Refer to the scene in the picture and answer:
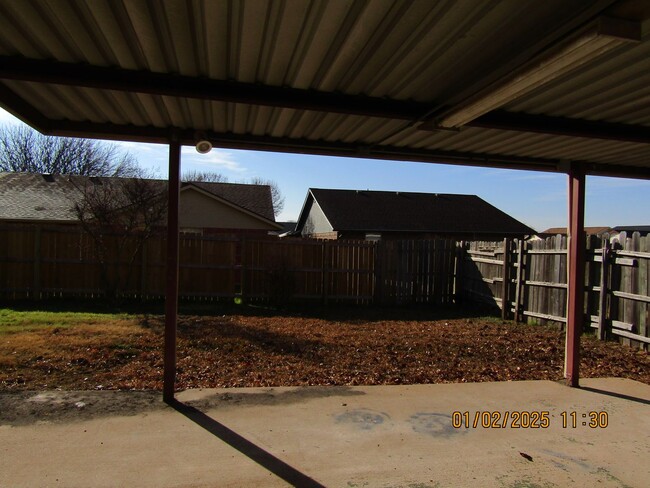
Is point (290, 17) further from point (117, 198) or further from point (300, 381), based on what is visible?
point (117, 198)

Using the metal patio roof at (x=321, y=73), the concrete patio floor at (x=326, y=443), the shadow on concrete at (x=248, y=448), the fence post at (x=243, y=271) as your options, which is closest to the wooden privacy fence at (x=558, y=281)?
the concrete patio floor at (x=326, y=443)

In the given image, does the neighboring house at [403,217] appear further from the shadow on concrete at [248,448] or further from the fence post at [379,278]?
the shadow on concrete at [248,448]

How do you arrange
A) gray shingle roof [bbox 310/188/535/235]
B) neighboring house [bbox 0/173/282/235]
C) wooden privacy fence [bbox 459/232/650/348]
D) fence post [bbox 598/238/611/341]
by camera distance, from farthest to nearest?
gray shingle roof [bbox 310/188/535/235]
neighboring house [bbox 0/173/282/235]
fence post [bbox 598/238/611/341]
wooden privacy fence [bbox 459/232/650/348]

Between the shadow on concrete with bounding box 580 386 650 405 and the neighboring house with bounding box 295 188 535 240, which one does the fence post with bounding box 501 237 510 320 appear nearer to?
the shadow on concrete with bounding box 580 386 650 405

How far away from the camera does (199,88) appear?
3758 mm

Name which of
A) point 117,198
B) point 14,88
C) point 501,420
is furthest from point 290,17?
point 117,198

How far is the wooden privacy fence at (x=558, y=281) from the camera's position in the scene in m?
7.99

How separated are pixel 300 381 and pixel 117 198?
927 centimetres

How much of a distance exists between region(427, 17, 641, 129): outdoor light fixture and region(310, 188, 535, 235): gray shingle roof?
23715mm

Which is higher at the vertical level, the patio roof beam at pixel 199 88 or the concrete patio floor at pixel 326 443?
the patio roof beam at pixel 199 88

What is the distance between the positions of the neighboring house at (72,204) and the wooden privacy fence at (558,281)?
40.2 ft

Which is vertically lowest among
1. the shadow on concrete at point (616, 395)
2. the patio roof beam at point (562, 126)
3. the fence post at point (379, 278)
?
the shadow on concrete at point (616, 395)

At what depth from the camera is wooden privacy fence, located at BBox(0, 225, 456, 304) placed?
492 inches
